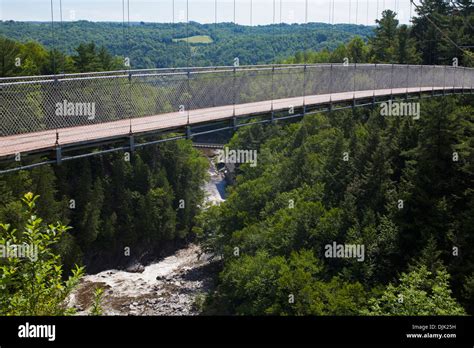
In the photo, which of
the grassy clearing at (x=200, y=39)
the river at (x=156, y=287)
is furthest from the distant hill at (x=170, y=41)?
the river at (x=156, y=287)

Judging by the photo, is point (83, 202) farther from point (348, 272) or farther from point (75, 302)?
point (348, 272)

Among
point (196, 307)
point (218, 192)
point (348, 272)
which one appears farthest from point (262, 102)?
point (218, 192)

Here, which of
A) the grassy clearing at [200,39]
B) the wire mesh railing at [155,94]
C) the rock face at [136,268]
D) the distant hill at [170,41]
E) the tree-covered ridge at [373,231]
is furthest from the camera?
the grassy clearing at [200,39]

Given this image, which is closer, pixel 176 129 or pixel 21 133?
pixel 21 133

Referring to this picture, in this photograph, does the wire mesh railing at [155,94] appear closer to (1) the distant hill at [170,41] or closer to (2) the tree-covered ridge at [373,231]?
(2) the tree-covered ridge at [373,231]
